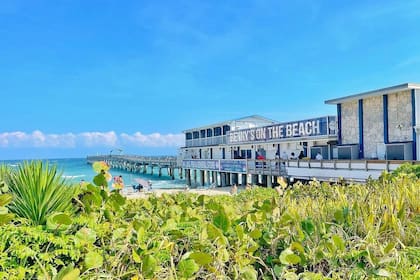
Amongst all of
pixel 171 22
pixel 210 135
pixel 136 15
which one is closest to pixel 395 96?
pixel 171 22

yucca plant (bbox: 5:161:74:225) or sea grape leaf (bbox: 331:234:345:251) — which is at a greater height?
yucca plant (bbox: 5:161:74:225)

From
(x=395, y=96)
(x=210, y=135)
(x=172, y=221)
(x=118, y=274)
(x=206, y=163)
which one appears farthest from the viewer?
(x=210, y=135)

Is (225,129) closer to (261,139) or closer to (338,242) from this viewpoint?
(261,139)

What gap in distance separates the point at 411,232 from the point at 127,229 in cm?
235

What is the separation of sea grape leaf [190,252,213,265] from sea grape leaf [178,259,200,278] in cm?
5

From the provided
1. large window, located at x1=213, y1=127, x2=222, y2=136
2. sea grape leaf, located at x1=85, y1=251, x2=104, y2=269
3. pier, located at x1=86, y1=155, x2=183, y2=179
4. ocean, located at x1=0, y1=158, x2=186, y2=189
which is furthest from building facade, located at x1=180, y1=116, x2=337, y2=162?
sea grape leaf, located at x1=85, y1=251, x2=104, y2=269

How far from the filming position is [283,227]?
2453mm

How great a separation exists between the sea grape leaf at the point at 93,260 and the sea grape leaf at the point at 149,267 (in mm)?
219

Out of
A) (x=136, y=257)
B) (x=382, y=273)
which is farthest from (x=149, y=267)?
(x=382, y=273)

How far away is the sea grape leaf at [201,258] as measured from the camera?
188 cm

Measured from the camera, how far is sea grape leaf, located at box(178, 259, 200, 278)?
5.95 feet

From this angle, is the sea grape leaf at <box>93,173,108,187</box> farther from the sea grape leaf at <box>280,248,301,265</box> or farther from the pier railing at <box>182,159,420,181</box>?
the pier railing at <box>182,159,420,181</box>

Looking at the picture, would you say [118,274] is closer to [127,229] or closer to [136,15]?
[127,229]

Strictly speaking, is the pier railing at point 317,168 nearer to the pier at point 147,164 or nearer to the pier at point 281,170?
the pier at point 281,170
